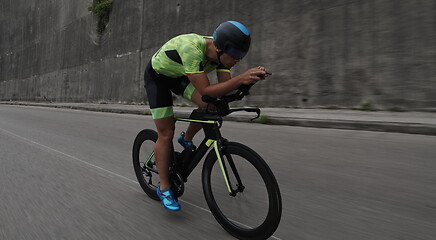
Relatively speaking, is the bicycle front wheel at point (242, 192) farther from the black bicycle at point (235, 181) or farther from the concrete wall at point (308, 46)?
the concrete wall at point (308, 46)

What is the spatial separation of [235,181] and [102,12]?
22253mm

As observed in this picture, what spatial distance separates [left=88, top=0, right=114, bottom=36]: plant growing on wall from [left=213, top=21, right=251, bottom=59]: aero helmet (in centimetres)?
2141

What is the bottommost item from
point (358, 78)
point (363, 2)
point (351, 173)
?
point (351, 173)

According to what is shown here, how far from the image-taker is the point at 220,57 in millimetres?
2352

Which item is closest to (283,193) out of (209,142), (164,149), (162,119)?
(209,142)

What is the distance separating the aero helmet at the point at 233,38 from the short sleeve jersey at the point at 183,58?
19cm

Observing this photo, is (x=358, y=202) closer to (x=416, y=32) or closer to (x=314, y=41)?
(x=416, y=32)

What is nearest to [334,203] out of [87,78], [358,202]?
[358,202]

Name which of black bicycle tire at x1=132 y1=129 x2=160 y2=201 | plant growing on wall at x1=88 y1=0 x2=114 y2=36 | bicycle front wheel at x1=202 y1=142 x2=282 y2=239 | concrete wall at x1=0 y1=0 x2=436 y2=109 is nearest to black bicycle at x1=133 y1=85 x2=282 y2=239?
bicycle front wheel at x1=202 y1=142 x2=282 y2=239

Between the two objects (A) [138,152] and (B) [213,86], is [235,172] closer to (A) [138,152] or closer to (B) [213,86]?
(B) [213,86]

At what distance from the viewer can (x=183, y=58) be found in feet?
7.56

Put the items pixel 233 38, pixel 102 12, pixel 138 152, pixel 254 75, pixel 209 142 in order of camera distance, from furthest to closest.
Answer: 1. pixel 102 12
2. pixel 138 152
3. pixel 209 142
4. pixel 233 38
5. pixel 254 75

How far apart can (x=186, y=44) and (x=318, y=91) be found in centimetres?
796

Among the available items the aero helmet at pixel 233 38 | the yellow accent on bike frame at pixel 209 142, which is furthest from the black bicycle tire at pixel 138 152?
the aero helmet at pixel 233 38
